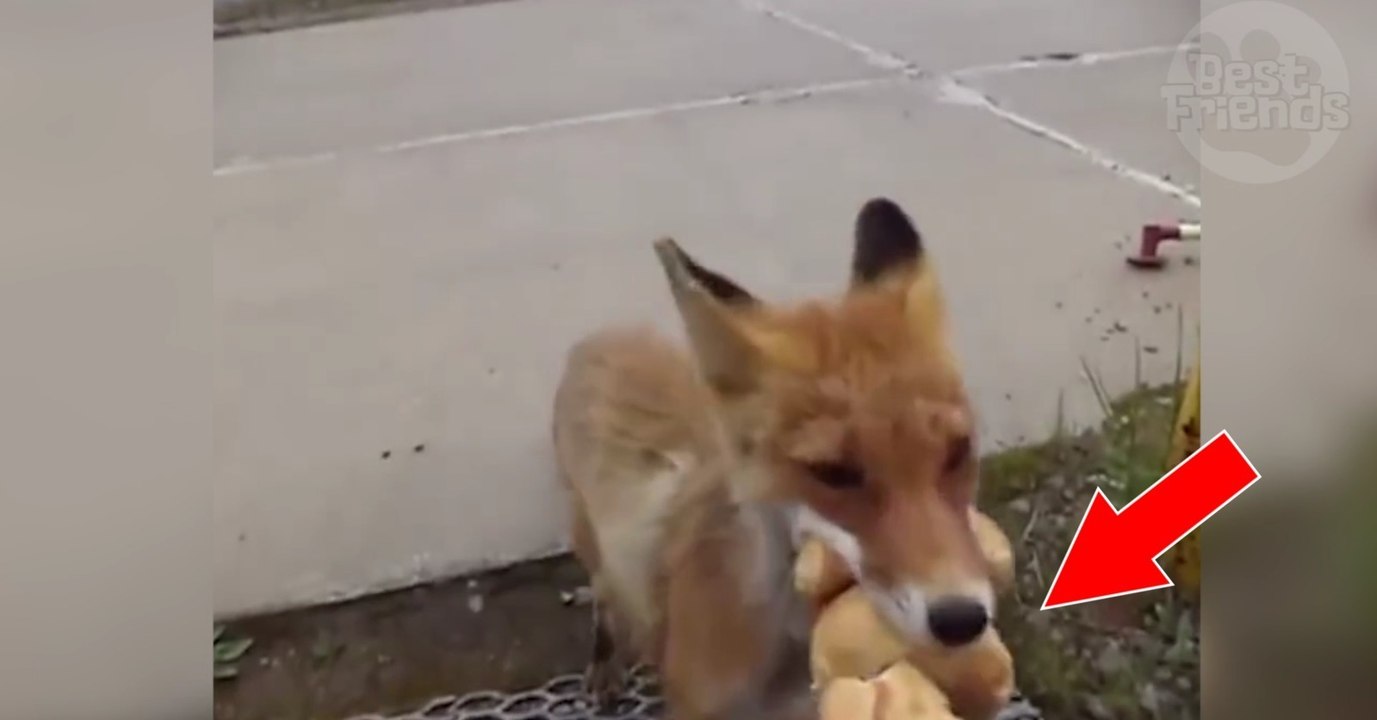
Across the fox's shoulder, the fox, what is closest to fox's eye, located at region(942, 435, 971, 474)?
the fox

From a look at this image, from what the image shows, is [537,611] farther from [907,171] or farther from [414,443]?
[907,171]

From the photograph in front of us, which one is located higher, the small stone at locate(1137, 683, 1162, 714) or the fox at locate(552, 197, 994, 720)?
the fox at locate(552, 197, 994, 720)

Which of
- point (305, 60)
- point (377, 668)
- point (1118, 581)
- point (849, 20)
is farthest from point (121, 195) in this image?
point (1118, 581)

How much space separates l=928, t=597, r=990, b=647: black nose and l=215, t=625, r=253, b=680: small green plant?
311 millimetres

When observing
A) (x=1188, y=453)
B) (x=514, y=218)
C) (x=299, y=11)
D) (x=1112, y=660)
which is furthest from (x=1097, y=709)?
(x=299, y=11)

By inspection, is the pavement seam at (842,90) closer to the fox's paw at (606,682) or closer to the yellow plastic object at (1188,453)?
the yellow plastic object at (1188,453)

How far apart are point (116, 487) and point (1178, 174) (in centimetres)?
53

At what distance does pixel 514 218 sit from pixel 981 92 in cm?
24

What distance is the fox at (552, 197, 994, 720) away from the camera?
615 millimetres

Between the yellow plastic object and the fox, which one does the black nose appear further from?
the yellow plastic object

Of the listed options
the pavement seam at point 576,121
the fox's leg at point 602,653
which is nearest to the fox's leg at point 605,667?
the fox's leg at point 602,653

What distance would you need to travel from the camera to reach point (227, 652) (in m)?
0.64

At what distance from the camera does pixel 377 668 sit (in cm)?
65

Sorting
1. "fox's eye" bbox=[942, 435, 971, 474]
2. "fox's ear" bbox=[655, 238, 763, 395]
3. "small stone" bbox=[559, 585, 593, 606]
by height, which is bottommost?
"small stone" bbox=[559, 585, 593, 606]
